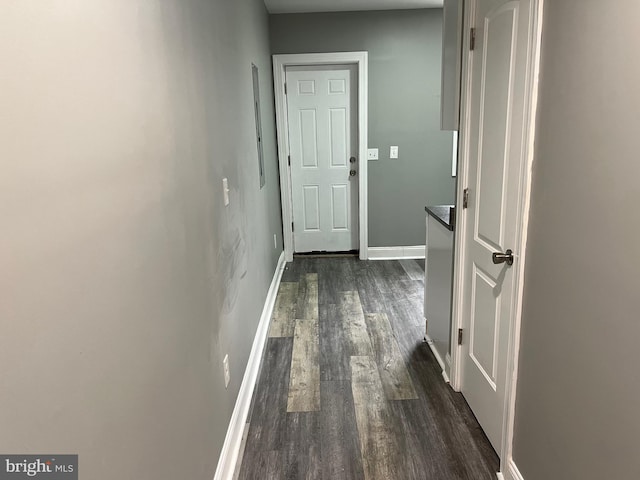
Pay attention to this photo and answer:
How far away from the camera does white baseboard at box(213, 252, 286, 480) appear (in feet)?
6.03

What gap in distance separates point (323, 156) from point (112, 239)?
159 inches

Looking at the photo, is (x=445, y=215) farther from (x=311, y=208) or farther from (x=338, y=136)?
(x=311, y=208)

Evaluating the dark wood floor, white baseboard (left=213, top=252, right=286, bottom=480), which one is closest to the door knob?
the dark wood floor

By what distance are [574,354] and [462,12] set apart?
1.58 m

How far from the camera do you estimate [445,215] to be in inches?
105

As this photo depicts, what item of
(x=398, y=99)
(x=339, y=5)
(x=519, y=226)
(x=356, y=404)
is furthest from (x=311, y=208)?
(x=519, y=226)

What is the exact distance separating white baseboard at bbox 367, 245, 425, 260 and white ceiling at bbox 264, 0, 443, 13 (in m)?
2.44

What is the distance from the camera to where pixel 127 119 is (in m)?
1.03

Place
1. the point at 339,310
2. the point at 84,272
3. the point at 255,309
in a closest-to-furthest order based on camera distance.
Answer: the point at 84,272 → the point at 255,309 → the point at 339,310

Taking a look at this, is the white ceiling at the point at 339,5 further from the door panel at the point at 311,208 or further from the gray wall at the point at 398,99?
the door panel at the point at 311,208

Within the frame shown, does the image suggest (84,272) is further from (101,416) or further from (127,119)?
(127,119)

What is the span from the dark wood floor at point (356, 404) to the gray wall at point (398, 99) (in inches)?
56.7

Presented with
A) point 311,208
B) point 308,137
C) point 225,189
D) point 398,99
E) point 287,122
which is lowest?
point 311,208

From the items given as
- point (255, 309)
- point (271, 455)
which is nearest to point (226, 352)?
point (271, 455)
